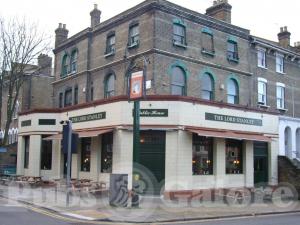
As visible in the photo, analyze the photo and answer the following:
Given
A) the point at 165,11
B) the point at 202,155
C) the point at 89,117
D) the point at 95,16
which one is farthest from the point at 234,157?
the point at 95,16

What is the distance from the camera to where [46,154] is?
2973 cm

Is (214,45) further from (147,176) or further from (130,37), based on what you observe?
(147,176)

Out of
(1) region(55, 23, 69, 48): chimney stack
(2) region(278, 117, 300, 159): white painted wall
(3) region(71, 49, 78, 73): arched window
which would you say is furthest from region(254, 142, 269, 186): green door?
(1) region(55, 23, 69, 48): chimney stack

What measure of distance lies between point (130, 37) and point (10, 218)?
51.2 ft

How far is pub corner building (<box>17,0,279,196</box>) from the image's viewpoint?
22547 mm

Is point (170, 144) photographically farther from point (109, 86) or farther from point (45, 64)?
point (45, 64)

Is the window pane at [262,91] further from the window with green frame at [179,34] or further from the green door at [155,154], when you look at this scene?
the green door at [155,154]

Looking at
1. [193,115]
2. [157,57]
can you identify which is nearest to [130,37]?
[157,57]

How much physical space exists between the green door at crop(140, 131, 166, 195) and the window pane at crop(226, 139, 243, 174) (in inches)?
181

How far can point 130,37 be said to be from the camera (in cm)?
2772

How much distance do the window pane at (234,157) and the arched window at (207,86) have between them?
12.5 feet

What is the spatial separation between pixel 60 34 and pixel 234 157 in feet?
58.5

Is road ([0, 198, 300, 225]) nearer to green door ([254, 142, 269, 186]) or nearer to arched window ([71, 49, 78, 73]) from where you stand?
green door ([254, 142, 269, 186])

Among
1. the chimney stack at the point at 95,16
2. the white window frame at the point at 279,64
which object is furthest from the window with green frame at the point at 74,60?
the white window frame at the point at 279,64
